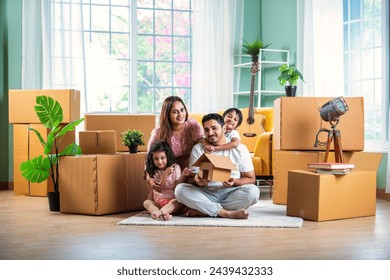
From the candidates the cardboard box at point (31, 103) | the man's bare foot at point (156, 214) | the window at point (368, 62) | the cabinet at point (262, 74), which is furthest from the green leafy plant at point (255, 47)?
the man's bare foot at point (156, 214)

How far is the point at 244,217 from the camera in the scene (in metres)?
4.61

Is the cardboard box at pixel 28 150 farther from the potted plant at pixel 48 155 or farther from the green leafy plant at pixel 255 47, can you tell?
the green leafy plant at pixel 255 47

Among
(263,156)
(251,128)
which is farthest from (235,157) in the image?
(251,128)

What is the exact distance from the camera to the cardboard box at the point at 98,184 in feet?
16.1

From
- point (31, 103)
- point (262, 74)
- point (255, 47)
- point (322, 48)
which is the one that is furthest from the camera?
point (262, 74)

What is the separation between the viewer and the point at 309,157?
17.6 ft

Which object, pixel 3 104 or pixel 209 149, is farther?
pixel 3 104

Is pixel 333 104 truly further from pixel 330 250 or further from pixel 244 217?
pixel 330 250

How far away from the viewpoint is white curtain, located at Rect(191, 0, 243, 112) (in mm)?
7543

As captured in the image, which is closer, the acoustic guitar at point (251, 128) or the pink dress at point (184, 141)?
the pink dress at point (184, 141)

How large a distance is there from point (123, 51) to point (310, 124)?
2.78 metres

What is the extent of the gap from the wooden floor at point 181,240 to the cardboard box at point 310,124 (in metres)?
0.78

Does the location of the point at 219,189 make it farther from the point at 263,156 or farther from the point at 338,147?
the point at 263,156
